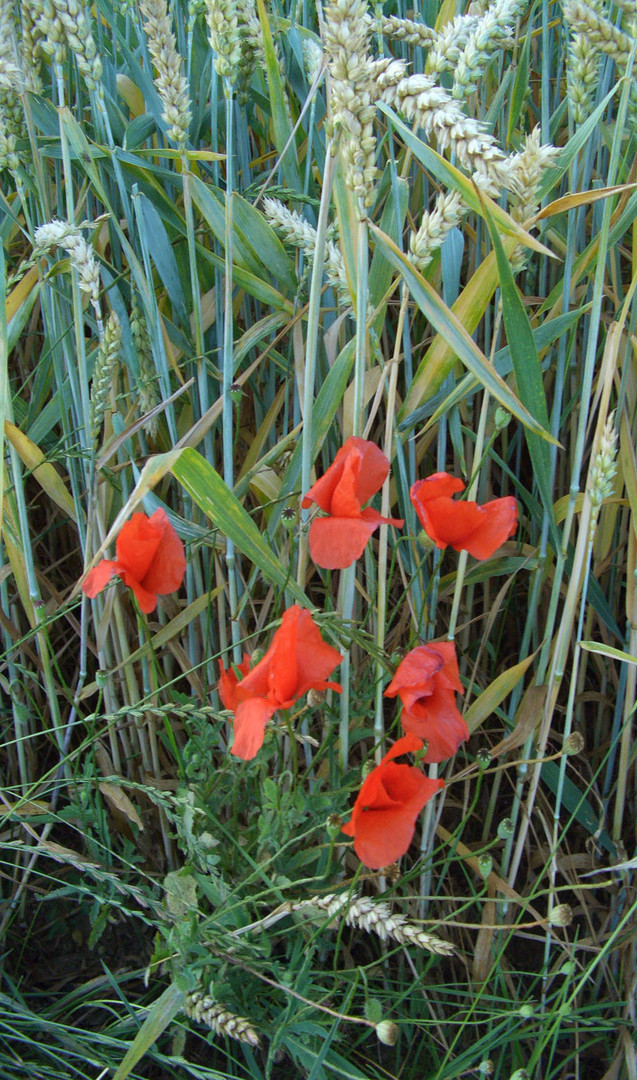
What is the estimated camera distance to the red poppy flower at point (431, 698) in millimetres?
586

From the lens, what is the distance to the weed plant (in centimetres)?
66

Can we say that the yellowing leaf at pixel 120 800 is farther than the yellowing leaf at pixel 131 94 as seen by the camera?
No

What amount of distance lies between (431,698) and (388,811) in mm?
89

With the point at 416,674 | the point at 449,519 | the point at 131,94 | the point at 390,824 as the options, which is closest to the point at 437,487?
the point at 449,519

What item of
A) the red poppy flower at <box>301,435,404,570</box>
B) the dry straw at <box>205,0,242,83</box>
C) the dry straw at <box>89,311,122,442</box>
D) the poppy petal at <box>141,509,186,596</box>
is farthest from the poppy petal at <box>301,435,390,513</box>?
the dry straw at <box>205,0,242,83</box>

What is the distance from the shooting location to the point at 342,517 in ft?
2.00

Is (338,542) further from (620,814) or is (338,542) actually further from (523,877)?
(523,877)

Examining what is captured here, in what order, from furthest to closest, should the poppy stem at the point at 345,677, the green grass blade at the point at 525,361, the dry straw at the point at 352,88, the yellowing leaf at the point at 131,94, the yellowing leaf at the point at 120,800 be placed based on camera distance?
the yellowing leaf at the point at 131,94 < the yellowing leaf at the point at 120,800 < the poppy stem at the point at 345,677 < the green grass blade at the point at 525,361 < the dry straw at the point at 352,88

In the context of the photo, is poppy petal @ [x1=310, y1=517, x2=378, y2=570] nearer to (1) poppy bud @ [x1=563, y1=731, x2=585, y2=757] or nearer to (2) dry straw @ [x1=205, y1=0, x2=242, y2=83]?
(1) poppy bud @ [x1=563, y1=731, x2=585, y2=757]

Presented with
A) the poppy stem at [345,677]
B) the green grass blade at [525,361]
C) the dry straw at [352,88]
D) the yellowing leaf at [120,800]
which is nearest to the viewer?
the dry straw at [352,88]

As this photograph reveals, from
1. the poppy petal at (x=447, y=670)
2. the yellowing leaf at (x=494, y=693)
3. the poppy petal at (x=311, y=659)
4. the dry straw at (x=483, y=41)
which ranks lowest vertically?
the yellowing leaf at (x=494, y=693)

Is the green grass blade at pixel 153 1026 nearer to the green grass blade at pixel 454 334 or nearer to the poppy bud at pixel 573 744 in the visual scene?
the poppy bud at pixel 573 744

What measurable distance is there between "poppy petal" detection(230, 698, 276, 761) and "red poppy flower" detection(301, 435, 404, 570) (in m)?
0.11

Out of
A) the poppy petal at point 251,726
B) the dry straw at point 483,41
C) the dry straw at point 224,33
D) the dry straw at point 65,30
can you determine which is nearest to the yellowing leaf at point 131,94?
the dry straw at point 65,30
